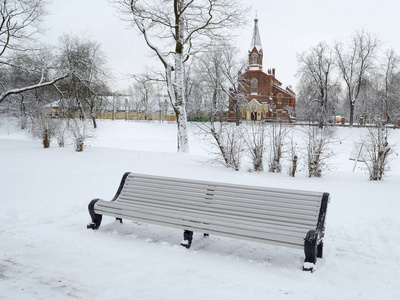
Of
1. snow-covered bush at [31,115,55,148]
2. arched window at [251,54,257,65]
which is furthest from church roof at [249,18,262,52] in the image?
snow-covered bush at [31,115,55,148]

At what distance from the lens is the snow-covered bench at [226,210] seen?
377 centimetres

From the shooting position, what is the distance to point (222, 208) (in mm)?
4531

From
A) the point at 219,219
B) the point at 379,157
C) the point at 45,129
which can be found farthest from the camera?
the point at 45,129

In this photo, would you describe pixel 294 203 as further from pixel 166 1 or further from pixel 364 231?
pixel 166 1

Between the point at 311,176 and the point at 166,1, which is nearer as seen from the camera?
the point at 311,176

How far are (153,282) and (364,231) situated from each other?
326 centimetres

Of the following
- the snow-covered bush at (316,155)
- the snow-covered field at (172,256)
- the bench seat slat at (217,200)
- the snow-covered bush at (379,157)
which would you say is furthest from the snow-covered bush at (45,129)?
the snow-covered bush at (379,157)

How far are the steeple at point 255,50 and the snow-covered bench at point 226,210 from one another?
2098 inches

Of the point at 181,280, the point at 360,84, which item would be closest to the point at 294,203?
the point at 181,280

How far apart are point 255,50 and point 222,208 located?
54047 mm

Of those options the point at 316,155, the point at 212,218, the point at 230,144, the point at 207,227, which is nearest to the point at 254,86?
the point at 230,144

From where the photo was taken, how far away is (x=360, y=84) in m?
45.2

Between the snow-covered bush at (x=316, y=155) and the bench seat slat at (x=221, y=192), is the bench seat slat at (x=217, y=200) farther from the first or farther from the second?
the snow-covered bush at (x=316, y=155)

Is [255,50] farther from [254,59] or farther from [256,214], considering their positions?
[256,214]
